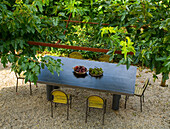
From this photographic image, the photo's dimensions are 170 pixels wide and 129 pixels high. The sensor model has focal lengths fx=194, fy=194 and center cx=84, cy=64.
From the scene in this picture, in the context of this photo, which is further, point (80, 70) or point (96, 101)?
point (80, 70)

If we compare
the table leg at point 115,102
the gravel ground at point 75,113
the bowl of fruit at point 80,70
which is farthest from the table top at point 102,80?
the gravel ground at point 75,113

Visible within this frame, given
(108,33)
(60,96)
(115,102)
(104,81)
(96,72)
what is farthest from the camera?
(115,102)

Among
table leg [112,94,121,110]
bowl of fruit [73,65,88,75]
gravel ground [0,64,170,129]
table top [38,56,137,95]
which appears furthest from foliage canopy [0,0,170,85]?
gravel ground [0,64,170,129]

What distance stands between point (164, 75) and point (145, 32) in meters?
0.70

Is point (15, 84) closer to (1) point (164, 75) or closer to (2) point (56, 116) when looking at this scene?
(2) point (56, 116)

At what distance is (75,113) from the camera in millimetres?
4781

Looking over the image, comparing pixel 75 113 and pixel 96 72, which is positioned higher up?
pixel 96 72

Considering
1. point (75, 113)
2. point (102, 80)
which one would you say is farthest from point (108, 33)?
point (75, 113)

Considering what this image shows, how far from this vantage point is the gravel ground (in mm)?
4426

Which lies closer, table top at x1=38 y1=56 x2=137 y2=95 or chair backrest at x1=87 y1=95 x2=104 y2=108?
chair backrest at x1=87 y1=95 x2=104 y2=108

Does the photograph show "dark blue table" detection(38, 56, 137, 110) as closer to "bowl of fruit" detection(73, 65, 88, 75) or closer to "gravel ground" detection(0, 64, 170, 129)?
"bowl of fruit" detection(73, 65, 88, 75)

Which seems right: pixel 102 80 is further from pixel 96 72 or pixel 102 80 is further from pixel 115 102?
pixel 115 102

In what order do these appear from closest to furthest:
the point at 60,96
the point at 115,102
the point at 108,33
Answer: the point at 108,33, the point at 60,96, the point at 115,102

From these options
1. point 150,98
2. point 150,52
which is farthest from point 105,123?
point 150,52
